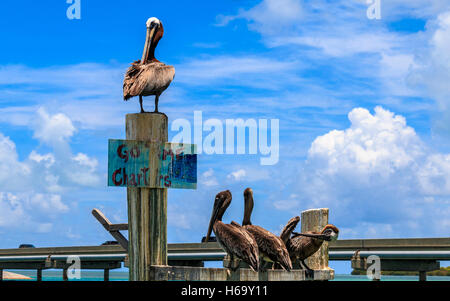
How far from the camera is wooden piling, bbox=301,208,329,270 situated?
34.9 feet

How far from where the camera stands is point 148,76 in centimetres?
969

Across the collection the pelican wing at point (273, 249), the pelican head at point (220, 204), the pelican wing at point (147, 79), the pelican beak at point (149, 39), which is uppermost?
the pelican beak at point (149, 39)

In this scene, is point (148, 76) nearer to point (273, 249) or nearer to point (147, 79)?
point (147, 79)

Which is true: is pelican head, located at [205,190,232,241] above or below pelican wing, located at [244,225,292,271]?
above

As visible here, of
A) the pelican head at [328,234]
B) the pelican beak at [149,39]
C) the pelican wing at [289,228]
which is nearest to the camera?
the pelican head at [328,234]

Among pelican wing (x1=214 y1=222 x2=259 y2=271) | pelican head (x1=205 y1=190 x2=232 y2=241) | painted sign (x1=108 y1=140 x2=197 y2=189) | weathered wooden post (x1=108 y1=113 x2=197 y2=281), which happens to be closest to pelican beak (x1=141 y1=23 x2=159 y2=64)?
weathered wooden post (x1=108 y1=113 x2=197 y2=281)

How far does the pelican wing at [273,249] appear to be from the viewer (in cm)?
920

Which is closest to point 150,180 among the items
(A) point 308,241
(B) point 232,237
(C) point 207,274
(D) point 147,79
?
(C) point 207,274

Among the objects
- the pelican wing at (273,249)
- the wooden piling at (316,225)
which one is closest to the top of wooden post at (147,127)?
the pelican wing at (273,249)

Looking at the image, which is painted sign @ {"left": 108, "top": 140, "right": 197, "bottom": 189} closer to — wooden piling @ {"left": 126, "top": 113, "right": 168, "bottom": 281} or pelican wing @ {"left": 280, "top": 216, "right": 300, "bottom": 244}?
wooden piling @ {"left": 126, "top": 113, "right": 168, "bottom": 281}

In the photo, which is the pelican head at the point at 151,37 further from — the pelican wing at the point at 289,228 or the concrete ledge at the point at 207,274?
the concrete ledge at the point at 207,274

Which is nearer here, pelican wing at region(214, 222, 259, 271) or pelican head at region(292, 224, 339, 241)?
pelican wing at region(214, 222, 259, 271)
